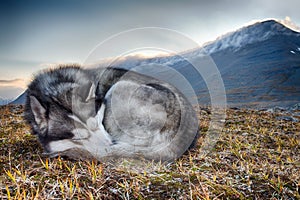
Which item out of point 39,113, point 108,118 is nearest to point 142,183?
point 108,118

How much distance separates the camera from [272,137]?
29.0 feet

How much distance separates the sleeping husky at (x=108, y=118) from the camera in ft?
17.6

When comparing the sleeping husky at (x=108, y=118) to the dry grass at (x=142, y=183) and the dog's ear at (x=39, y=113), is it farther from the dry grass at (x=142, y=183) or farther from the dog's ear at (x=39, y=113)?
the dry grass at (x=142, y=183)

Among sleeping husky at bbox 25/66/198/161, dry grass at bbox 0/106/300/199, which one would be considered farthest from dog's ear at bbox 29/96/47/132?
dry grass at bbox 0/106/300/199

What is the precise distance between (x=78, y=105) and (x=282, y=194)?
4688mm

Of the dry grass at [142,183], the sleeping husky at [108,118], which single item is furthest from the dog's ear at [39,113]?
the dry grass at [142,183]

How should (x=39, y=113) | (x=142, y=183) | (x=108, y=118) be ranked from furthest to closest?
(x=108, y=118) → (x=39, y=113) → (x=142, y=183)

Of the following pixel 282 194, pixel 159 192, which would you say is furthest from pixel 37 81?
pixel 282 194

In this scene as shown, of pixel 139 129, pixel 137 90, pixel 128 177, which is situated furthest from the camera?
pixel 137 90

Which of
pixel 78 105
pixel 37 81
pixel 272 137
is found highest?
pixel 37 81

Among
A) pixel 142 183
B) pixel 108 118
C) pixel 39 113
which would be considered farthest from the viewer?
pixel 108 118

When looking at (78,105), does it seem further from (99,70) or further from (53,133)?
(99,70)

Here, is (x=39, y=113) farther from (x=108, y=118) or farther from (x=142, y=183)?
(x=142, y=183)

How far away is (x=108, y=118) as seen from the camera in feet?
22.0
